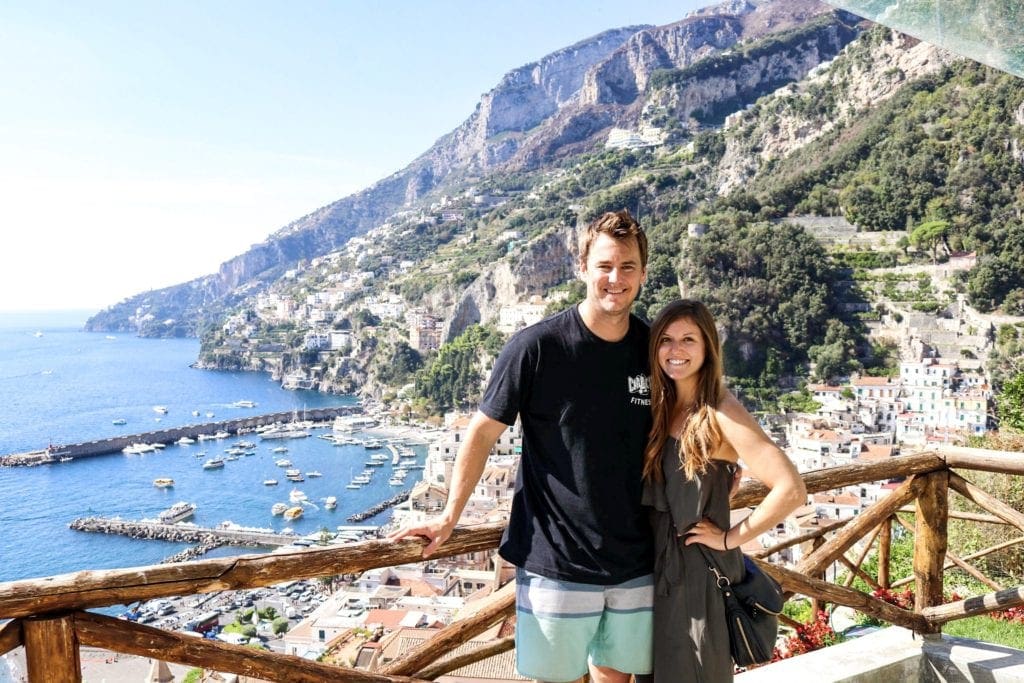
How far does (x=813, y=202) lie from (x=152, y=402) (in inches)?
2146

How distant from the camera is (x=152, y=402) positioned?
6228cm

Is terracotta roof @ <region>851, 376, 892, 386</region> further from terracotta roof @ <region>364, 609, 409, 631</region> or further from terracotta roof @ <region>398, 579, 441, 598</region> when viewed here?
terracotta roof @ <region>364, 609, 409, 631</region>

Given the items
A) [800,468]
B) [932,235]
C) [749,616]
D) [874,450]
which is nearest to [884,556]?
[749,616]

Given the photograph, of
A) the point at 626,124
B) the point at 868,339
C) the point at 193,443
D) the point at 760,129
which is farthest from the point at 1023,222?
the point at 626,124

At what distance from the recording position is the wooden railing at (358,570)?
3.80 feet

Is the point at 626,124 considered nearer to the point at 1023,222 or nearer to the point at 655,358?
the point at 1023,222

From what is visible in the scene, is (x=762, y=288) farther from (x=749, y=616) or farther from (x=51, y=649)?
(x=51, y=649)

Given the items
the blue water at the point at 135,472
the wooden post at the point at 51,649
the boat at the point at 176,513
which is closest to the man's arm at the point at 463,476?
the wooden post at the point at 51,649

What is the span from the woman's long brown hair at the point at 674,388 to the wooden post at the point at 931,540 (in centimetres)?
116

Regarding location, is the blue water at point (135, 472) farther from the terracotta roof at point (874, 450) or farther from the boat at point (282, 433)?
the terracotta roof at point (874, 450)

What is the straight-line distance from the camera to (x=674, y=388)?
1324 mm

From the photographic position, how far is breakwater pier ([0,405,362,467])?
44.0m

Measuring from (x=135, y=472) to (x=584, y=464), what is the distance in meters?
46.9

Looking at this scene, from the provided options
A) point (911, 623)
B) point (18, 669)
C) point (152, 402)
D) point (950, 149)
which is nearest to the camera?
point (18, 669)
